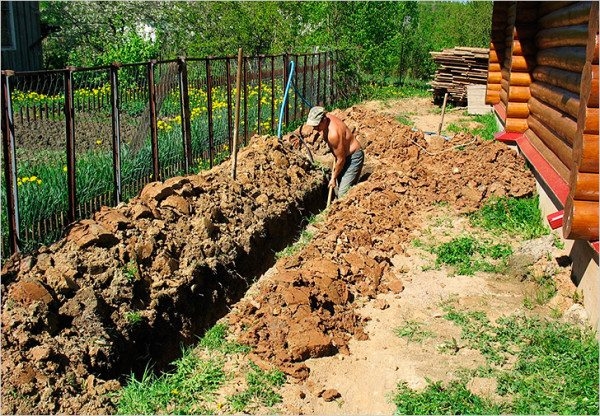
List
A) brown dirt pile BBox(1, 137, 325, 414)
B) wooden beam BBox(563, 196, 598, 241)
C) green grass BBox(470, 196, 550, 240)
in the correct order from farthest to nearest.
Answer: green grass BBox(470, 196, 550, 240)
wooden beam BBox(563, 196, 598, 241)
brown dirt pile BBox(1, 137, 325, 414)

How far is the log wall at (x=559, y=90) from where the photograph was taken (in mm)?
5324

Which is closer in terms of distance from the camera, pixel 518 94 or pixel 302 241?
pixel 302 241

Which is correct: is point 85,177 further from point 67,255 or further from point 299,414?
point 299,414

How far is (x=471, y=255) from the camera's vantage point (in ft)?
24.2

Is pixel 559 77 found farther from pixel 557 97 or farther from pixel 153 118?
pixel 153 118

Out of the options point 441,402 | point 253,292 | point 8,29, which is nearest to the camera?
A: point 441,402

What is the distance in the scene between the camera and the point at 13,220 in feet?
17.9

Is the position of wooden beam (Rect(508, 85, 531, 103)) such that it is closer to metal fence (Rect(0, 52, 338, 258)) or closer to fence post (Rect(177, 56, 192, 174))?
metal fence (Rect(0, 52, 338, 258))

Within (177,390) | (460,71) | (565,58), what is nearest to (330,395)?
(177,390)

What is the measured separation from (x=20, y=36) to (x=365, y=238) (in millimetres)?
13763

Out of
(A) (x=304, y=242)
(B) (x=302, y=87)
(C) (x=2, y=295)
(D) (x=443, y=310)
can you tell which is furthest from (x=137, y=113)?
(B) (x=302, y=87)

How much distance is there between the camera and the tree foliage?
21766 mm

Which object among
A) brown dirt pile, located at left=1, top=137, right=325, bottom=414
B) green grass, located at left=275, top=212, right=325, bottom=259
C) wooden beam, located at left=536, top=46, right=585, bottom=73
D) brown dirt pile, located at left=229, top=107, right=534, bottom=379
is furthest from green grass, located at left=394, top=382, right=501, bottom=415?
wooden beam, located at left=536, top=46, right=585, bottom=73

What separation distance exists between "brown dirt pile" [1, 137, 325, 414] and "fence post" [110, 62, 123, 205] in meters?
0.54
